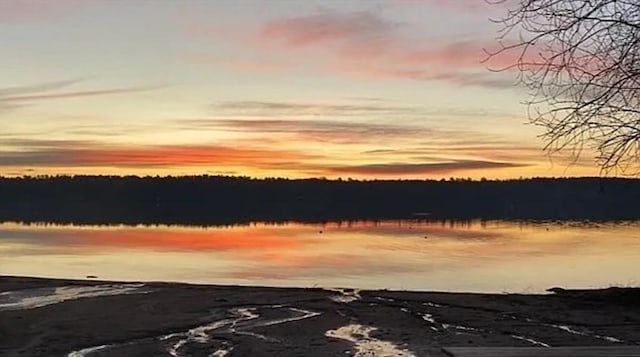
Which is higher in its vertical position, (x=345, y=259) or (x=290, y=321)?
(x=290, y=321)

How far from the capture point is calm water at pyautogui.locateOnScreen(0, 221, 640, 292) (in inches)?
891

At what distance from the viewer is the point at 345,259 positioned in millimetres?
30641

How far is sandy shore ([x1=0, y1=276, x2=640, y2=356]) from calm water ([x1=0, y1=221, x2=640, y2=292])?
8817mm

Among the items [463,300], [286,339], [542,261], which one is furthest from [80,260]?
[286,339]

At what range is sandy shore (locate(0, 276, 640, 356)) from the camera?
7.73 m

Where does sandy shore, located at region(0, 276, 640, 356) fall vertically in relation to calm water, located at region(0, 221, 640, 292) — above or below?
above

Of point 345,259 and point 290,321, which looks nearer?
point 290,321

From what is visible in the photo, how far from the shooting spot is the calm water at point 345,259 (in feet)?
74.3

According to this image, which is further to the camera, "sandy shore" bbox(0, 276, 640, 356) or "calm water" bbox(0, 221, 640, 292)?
"calm water" bbox(0, 221, 640, 292)

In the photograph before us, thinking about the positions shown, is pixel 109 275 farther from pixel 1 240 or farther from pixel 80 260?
pixel 1 240

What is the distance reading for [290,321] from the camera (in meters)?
9.18

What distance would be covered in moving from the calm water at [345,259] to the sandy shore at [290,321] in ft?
28.9

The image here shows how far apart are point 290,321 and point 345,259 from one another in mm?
21537

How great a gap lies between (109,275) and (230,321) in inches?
608
